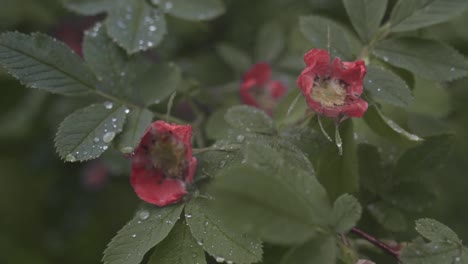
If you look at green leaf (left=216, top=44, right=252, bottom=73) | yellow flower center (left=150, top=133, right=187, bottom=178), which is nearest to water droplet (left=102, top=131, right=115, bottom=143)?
yellow flower center (left=150, top=133, right=187, bottom=178)

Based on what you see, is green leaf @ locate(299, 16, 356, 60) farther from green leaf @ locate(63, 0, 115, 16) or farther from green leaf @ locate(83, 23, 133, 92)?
green leaf @ locate(63, 0, 115, 16)

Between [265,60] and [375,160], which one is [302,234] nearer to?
[375,160]

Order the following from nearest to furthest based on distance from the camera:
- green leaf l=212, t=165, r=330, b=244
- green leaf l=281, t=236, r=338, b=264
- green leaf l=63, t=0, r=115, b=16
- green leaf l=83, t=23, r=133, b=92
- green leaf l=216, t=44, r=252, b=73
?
green leaf l=212, t=165, r=330, b=244 → green leaf l=281, t=236, r=338, b=264 → green leaf l=83, t=23, r=133, b=92 → green leaf l=63, t=0, r=115, b=16 → green leaf l=216, t=44, r=252, b=73

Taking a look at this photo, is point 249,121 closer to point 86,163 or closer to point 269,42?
point 269,42

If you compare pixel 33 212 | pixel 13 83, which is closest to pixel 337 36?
pixel 13 83

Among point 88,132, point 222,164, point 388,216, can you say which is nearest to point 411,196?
point 388,216

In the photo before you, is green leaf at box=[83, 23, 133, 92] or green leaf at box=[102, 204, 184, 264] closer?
green leaf at box=[102, 204, 184, 264]

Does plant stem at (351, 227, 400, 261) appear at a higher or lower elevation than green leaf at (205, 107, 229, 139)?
higher
